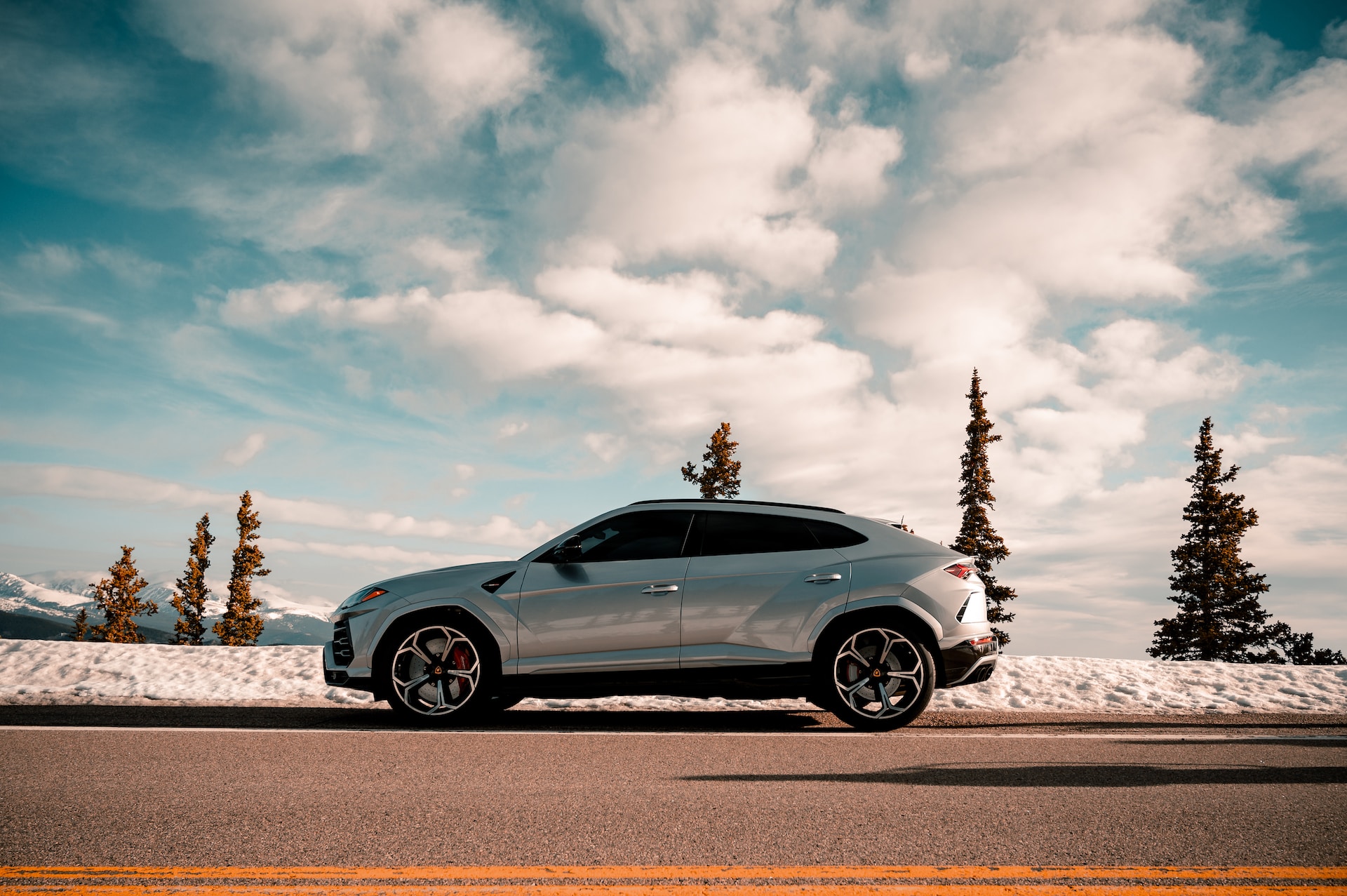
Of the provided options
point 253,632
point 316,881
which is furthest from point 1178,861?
point 253,632

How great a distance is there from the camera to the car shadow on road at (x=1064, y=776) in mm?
4434

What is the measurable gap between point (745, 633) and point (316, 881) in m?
4.26

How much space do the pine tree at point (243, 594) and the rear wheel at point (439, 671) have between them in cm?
4530

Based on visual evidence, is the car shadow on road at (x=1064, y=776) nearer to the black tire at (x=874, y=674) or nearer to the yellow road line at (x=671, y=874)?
the yellow road line at (x=671, y=874)

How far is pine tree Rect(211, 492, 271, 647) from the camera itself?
47938mm

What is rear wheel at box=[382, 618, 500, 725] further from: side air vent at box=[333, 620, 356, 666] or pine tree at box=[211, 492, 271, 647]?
pine tree at box=[211, 492, 271, 647]

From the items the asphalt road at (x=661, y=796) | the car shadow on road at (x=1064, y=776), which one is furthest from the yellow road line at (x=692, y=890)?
the car shadow on road at (x=1064, y=776)

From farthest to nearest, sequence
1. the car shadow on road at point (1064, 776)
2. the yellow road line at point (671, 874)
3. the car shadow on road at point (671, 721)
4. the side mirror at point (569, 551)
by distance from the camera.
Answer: the side mirror at point (569, 551)
the car shadow on road at point (671, 721)
the car shadow on road at point (1064, 776)
the yellow road line at point (671, 874)

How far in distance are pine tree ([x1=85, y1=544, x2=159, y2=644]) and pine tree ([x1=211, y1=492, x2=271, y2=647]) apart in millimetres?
5522

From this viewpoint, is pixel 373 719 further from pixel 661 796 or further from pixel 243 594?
pixel 243 594

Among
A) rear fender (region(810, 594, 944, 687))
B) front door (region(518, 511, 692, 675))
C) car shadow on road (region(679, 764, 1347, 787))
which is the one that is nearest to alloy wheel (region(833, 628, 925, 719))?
rear fender (region(810, 594, 944, 687))

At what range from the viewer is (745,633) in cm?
664

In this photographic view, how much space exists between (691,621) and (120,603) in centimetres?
5770

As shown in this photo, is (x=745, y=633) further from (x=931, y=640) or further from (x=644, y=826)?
(x=644, y=826)
